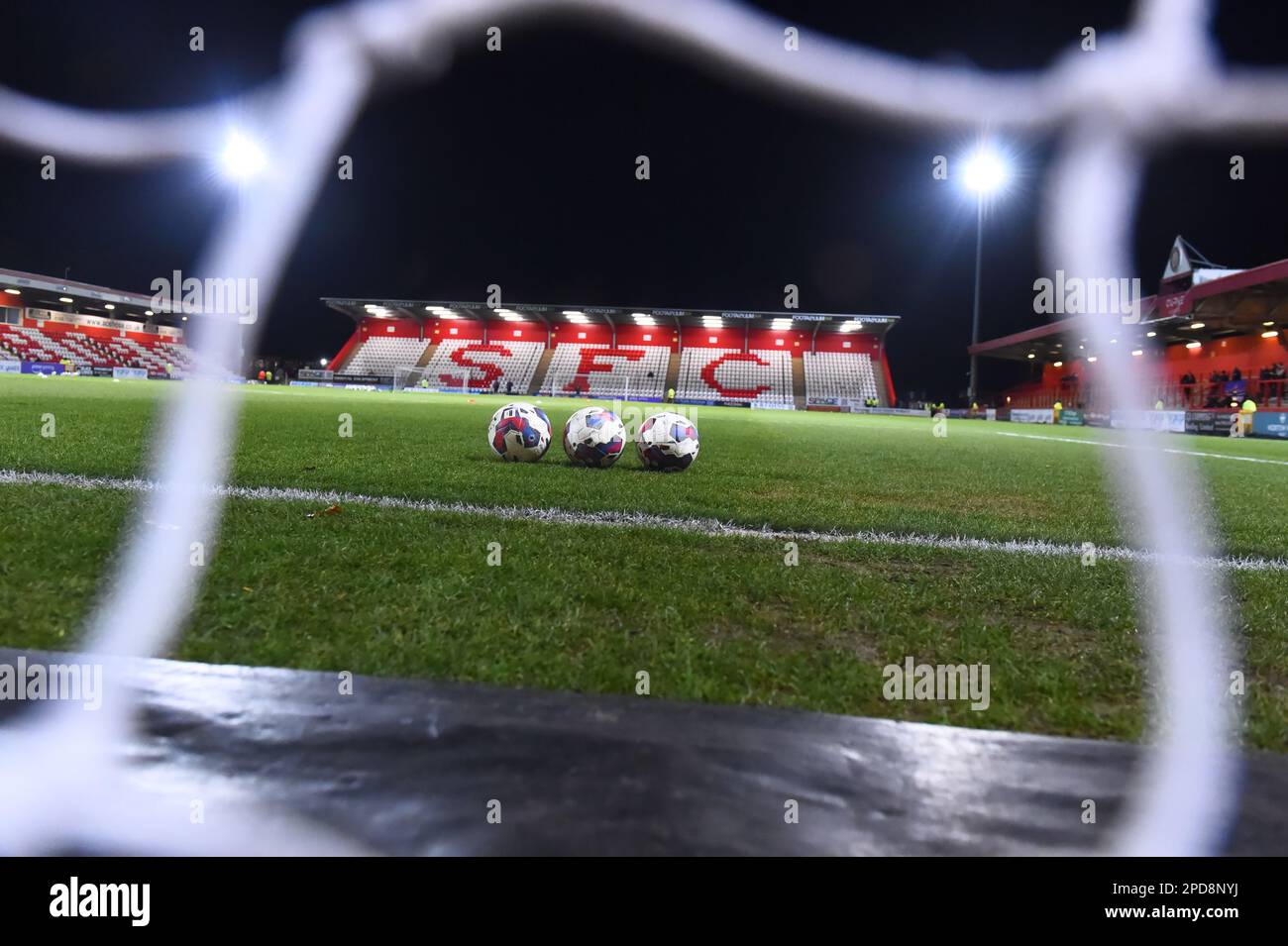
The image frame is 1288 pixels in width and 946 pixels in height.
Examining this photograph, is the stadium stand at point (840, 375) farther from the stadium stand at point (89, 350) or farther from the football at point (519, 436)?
the football at point (519, 436)

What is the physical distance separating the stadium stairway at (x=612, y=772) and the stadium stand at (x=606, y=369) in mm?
50024

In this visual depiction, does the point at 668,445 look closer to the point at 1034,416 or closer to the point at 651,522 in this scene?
the point at 651,522

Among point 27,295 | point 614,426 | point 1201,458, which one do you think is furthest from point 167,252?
point 1201,458

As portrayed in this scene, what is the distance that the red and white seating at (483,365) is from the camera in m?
53.2

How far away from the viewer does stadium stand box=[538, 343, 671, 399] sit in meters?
53.1

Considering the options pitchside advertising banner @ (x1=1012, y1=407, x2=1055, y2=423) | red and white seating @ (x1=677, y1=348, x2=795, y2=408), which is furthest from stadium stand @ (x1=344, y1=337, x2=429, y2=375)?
pitchside advertising banner @ (x1=1012, y1=407, x2=1055, y2=423)

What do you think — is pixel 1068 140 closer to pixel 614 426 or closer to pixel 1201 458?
pixel 614 426

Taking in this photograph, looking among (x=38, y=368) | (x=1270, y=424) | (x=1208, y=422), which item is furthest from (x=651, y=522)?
(x=38, y=368)

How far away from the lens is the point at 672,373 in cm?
5469

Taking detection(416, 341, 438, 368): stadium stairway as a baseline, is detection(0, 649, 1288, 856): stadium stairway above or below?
below

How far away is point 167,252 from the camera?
44.8m

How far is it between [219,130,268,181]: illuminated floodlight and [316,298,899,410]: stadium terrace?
44.8 meters

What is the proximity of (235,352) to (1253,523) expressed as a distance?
23.0 ft

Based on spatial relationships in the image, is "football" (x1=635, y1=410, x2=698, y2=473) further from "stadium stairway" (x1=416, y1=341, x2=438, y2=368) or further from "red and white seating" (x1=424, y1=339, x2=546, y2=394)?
"stadium stairway" (x1=416, y1=341, x2=438, y2=368)
